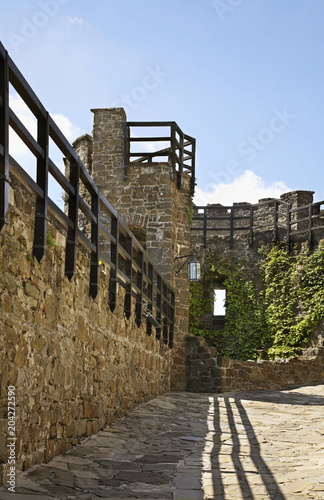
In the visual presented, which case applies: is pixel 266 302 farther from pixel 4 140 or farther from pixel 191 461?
pixel 4 140

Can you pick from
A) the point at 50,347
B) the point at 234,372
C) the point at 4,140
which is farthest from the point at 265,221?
the point at 4,140

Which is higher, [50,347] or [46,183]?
[46,183]

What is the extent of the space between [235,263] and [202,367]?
654 cm

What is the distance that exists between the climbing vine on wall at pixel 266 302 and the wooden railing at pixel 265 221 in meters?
0.57

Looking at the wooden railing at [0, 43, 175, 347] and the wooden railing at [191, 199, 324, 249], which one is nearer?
the wooden railing at [0, 43, 175, 347]

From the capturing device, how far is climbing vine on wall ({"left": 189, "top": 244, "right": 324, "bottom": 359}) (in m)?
18.5

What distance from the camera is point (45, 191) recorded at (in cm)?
489

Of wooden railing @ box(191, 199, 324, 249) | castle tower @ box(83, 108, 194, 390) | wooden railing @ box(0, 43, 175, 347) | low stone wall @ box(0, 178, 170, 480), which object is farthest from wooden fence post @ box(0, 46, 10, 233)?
wooden railing @ box(191, 199, 324, 249)

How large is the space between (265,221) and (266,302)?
9.65ft

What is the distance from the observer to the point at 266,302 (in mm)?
20109

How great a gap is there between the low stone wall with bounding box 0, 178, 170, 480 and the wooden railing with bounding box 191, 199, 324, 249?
12.2 metres

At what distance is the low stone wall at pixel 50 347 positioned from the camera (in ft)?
14.3

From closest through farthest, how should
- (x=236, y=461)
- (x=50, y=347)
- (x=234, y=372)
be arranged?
(x=50, y=347)
(x=236, y=461)
(x=234, y=372)

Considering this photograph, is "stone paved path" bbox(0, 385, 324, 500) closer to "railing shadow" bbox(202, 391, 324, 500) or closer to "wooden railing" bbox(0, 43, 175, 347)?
"railing shadow" bbox(202, 391, 324, 500)
